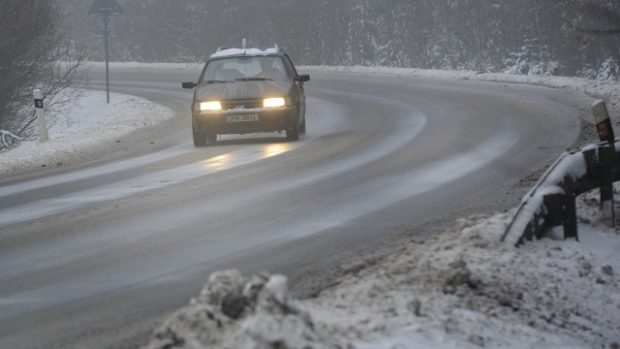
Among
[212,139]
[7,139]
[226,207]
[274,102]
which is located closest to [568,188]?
[226,207]

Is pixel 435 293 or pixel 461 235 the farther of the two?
pixel 461 235

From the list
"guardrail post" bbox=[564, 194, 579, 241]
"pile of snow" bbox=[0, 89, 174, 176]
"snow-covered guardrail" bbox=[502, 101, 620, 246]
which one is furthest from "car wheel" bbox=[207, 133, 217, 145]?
"guardrail post" bbox=[564, 194, 579, 241]

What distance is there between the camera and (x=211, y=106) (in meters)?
17.3

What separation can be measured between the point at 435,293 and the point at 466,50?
158ft

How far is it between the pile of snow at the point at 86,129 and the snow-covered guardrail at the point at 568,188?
10728 millimetres

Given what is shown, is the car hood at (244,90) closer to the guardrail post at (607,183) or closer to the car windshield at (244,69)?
the car windshield at (244,69)

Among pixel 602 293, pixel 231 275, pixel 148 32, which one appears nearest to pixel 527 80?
pixel 602 293

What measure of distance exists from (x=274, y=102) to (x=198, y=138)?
1.51 meters

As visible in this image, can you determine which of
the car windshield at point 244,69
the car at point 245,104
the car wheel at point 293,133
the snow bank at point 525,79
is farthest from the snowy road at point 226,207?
the snow bank at point 525,79

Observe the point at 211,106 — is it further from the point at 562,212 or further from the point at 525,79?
the point at 525,79

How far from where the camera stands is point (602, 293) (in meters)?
6.23

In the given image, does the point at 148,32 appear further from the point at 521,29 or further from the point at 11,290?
the point at 11,290

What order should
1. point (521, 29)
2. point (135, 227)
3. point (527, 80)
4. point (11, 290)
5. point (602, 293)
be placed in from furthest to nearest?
1. point (521, 29)
2. point (527, 80)
3. point (135, 227)
4. point (11, 290)
5. point (602, 293)

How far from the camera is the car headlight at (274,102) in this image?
17172 mm
